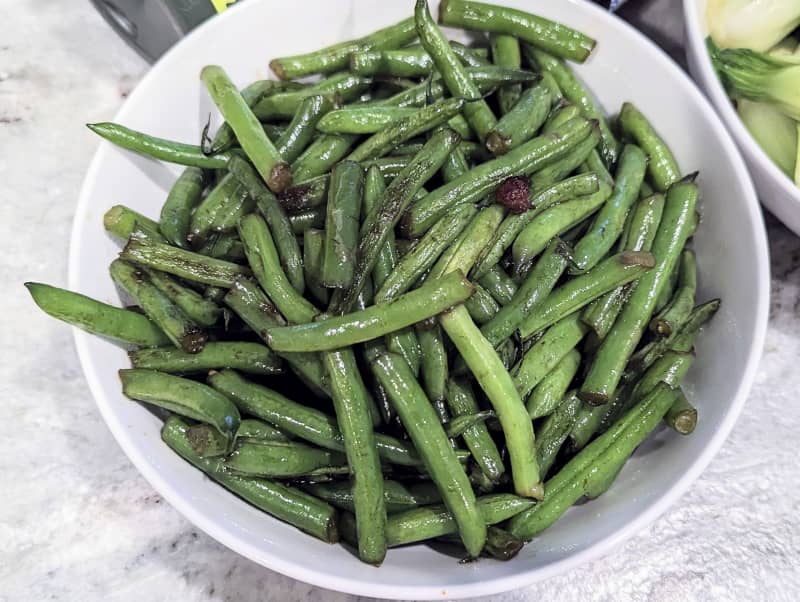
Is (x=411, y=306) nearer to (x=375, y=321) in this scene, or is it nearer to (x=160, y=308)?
(x=375, y=321)

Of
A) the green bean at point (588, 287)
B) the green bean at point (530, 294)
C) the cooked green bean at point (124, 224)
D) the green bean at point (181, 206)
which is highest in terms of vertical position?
the cooked green bean at point (124, 224)

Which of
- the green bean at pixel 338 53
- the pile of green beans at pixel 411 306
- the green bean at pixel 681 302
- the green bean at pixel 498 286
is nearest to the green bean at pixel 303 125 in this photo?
the pile of green beans at pixel 411 306

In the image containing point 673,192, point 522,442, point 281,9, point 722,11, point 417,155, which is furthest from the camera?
point 722,11

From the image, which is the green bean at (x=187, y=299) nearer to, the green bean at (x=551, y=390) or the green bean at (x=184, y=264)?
the green bean at (x=184, y=264)

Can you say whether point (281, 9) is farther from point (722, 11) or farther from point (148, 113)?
point (722, 11)

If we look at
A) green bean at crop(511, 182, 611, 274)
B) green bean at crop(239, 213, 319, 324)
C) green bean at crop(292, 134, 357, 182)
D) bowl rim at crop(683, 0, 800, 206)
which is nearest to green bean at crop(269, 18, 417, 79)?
green bean at crop(292, 134, 357, 182)

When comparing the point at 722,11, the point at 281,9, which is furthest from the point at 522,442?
the point at 722,11

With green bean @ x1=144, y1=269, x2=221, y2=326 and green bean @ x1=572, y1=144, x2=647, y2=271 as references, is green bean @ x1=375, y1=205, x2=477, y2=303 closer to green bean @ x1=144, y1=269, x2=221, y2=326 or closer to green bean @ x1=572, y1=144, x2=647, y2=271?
green bean @ x1=572, y1=144, x2=647, y2=271
